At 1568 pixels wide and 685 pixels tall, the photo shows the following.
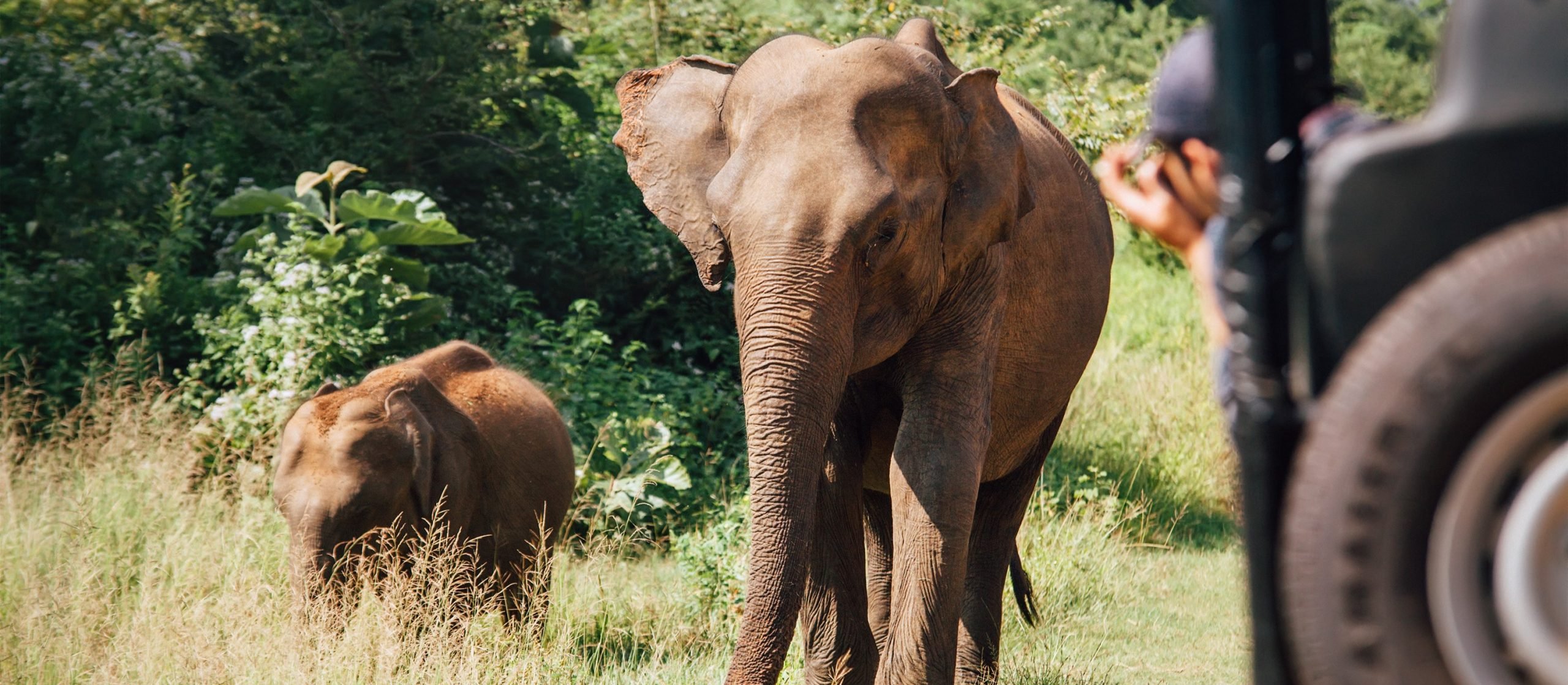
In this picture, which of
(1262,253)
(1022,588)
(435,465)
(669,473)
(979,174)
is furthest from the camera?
(669,473)

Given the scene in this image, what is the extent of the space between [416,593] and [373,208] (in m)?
4.17

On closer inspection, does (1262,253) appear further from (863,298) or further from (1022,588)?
(1022,588)

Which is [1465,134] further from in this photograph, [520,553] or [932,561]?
[520,553]

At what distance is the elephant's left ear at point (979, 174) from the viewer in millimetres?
5289

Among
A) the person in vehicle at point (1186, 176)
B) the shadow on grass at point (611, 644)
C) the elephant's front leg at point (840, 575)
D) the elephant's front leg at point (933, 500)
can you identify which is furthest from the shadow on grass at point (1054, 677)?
the person in vehicle at point (1186, 176)

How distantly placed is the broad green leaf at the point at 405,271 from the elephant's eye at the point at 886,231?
224 inches

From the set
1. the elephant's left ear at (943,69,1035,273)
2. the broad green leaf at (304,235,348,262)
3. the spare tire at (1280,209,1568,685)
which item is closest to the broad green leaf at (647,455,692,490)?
the broad green leaf at (304,235,348,262)

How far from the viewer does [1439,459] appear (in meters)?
1.84

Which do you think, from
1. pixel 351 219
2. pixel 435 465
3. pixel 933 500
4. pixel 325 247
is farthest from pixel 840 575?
pixel 351 219

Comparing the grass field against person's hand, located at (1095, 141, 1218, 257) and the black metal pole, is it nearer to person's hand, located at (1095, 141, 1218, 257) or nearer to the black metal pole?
person's hand, located at (1095, 141, 1218, 257)

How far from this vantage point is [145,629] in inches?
247

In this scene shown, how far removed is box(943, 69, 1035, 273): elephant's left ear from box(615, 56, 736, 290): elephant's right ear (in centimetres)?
81

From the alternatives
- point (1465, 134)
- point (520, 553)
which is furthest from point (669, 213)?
point (1465, 134)

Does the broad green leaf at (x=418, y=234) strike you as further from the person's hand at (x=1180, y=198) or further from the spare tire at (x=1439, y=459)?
the spare tire at (x=1439, y=459)
